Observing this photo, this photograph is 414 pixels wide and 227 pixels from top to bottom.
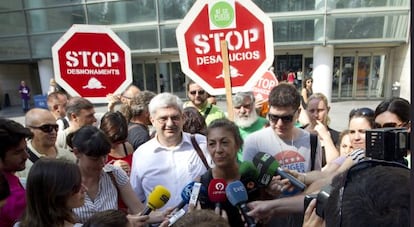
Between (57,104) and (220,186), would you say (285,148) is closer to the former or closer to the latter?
(220,186)

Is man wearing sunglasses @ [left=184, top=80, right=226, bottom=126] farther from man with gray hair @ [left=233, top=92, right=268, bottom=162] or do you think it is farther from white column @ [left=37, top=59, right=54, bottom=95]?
white column @ [left=37, top=59, right=54, bottom=95]

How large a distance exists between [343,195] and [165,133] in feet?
5.39

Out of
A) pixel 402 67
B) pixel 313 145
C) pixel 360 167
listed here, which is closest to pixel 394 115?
pixel 313 145

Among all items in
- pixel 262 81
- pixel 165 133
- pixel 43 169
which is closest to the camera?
pixel 43 169

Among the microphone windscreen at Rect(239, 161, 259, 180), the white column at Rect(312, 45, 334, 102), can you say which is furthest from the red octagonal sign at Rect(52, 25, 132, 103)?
the white column at Rect(312, 45, 334, 102)

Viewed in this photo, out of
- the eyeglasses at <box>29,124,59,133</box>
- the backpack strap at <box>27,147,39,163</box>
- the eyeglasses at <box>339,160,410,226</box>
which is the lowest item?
the backpack strap at <box>27,147,39,163</box>

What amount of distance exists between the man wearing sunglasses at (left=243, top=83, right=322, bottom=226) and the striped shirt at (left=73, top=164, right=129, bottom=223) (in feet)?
2.90

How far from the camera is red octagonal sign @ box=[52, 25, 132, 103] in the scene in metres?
2.85

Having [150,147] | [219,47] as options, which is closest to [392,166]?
[150,147]

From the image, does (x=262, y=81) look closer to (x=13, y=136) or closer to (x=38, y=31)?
(x=13, y=136)

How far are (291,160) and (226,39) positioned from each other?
120 centimetres

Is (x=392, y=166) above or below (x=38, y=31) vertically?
below

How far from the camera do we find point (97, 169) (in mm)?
1896

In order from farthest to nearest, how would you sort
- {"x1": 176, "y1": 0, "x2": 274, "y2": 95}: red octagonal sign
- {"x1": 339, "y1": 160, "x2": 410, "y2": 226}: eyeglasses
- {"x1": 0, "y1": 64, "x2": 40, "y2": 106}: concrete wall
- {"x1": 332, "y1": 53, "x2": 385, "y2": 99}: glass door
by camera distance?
{"x1": 0, "y1": 64, "x2": 40, "y2": 106}: concrete wall
{"x1": 332, "y1": 53, "x2": 385, "y2": 99}: glass door
{"x1": 176, "y1": 0, "x2": 274, "y2": 95}: red octagonal sign
{"x1": 339, "y1": 160, "x2": 410, "y2": 226}: eyeglasses
